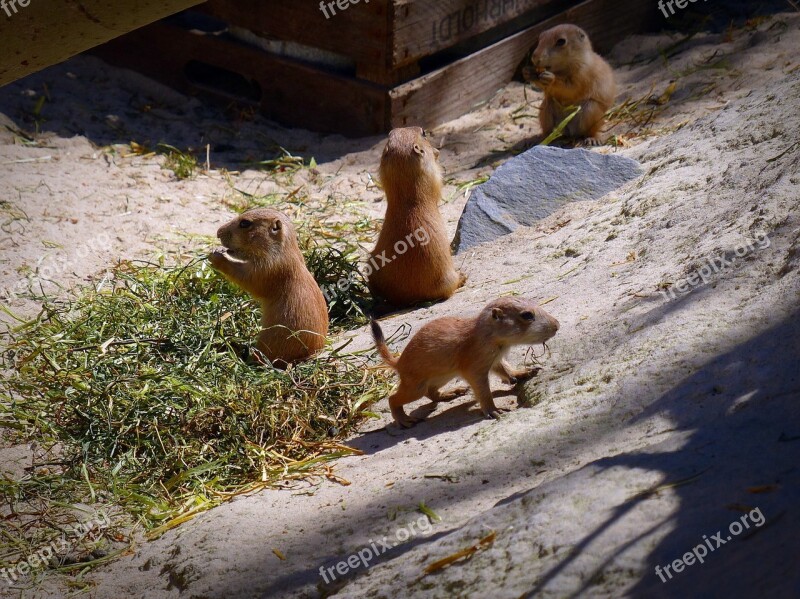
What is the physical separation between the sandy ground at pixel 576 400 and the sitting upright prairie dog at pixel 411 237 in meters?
0.29

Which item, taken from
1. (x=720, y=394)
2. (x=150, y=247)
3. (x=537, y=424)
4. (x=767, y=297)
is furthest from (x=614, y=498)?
(x=150, y=247)

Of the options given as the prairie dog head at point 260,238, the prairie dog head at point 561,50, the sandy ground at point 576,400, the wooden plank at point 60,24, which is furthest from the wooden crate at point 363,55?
the wooden plank at point 60,24

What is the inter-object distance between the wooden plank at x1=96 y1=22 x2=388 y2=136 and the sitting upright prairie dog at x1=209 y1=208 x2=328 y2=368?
3.39 meters

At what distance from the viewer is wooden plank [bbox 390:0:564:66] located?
856 cm

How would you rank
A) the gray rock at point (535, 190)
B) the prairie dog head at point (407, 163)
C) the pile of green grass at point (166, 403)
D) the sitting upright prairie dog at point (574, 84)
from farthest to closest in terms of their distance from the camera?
the sitting upright prairie dog at point (574, 84) → the gray rock at point (535, 190) → the prairie dog head at point (407, 163) → the pile of green grass at point (166, 403)

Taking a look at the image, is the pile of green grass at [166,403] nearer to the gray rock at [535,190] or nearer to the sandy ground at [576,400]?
the sandy ground at [576,400]

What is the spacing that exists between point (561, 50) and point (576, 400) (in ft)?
18.1

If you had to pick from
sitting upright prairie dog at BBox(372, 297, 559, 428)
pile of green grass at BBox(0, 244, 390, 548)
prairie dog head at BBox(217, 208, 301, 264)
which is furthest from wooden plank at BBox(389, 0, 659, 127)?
sitting upright prairie dog at BBox(372, 297, 559, 428)

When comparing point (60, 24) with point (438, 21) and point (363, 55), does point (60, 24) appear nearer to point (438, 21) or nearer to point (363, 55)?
point (363, 55)

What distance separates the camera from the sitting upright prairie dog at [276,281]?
5.65 meters

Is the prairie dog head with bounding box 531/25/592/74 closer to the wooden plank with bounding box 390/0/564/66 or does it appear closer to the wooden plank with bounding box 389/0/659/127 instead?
the wooden plank with bounding box 390/0/564/66

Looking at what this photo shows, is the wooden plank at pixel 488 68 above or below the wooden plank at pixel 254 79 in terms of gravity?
below

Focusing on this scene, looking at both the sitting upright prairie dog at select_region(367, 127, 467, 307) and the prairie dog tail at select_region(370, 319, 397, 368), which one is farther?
the sitting upright prairie dog at select_region(367, 127, 467, 307)

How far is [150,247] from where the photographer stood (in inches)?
290
